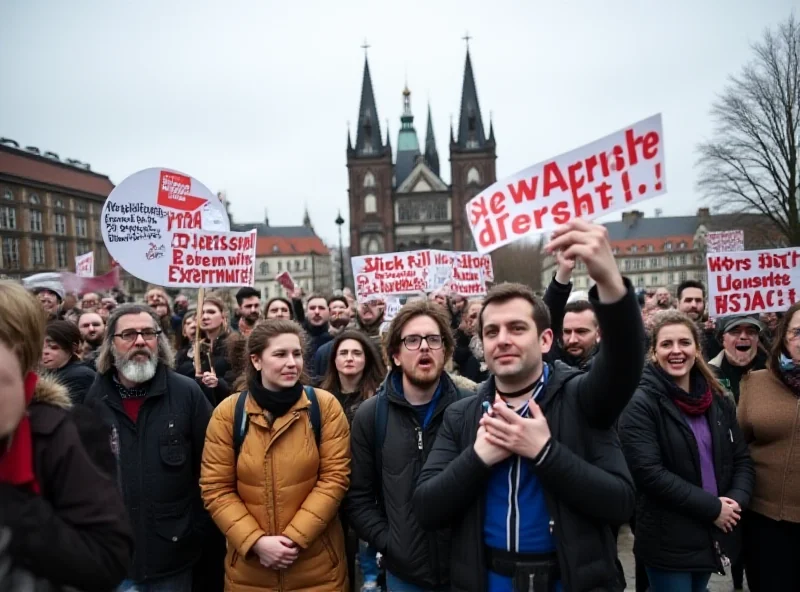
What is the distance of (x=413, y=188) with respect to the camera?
76.1 meters

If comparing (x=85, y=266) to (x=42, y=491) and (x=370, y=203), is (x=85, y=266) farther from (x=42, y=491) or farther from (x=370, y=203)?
(x=370, y=203)

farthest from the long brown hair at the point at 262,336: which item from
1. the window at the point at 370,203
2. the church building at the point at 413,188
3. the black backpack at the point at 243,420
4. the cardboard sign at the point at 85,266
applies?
the window at the point at 370,203

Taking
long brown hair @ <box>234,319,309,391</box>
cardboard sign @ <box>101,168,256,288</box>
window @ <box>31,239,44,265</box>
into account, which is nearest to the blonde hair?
long brown hair @ <box>234,319,309,391</box>

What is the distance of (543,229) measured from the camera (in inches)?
92.1

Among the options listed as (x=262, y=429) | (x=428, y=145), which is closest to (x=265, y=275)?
(x=428, y=145)

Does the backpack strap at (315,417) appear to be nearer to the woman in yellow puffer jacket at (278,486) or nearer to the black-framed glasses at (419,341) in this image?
the woman in yellow puffer jacket at (278,486)

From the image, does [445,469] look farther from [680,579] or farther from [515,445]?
[680,579]

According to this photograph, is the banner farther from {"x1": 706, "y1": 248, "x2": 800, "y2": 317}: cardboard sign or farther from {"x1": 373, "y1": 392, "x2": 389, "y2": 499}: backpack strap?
{"x1": 373, "y1": 392, "x2": 389, "y2": 499}: backpack strap

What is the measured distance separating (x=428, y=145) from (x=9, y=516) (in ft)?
294

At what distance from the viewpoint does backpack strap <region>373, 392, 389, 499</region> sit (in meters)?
3.04

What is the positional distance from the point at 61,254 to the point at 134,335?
185 ft

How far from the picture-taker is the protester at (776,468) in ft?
10.2

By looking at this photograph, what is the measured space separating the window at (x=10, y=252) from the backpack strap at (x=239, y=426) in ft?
167

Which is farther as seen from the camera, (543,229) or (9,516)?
(543,229)
